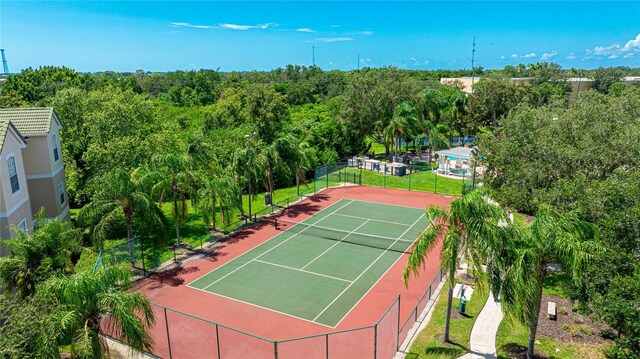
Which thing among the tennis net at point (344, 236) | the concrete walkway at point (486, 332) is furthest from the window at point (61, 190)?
the concrete walkway at point (486, 332)

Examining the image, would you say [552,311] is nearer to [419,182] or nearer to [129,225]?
[129,225]

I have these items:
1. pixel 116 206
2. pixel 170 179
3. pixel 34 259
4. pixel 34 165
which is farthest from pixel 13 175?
pixel 34 259

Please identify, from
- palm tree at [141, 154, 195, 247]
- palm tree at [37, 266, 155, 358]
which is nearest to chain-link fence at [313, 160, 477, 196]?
palm tree at [141, 154, 195, 247]

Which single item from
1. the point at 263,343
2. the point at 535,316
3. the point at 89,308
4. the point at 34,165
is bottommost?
the point at 263,343

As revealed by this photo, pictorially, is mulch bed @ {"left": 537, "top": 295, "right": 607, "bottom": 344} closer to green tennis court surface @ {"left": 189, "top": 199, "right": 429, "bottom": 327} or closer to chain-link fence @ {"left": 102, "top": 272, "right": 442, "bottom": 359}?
chain-link fence @ {"left": 102, "top": 272, "right": 442, "bottom": 359}

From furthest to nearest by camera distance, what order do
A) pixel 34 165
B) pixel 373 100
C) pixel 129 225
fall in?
pixel 373 100 → pixel 34 165 → pixel 129 225

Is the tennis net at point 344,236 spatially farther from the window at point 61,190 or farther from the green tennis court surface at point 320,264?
the window at point 61,190

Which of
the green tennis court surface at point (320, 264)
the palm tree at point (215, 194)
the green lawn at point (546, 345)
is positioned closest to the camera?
the green lawn at point (546, 345)
